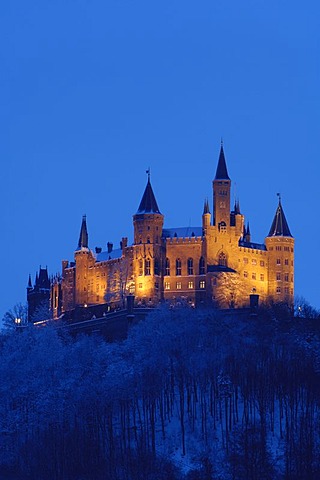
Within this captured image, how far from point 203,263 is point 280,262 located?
27.2 feet

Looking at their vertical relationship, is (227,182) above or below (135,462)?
above

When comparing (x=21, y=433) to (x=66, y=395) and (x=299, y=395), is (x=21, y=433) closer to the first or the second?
(x=66, y=395)

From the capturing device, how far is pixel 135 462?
12262 centimetres

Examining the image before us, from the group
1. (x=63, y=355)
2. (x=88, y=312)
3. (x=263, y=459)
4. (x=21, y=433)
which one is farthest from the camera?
(x=88, y=312)

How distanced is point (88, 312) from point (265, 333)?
2890 cm

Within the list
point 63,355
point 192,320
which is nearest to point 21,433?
point 63,355

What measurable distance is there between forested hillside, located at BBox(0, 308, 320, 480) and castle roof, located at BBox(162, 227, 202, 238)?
22.5 m

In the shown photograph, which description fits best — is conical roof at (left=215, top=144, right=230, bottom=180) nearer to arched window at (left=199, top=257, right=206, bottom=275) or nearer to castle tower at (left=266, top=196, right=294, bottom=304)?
castle tower at (left=266, top=196, right=294, bottom=304)

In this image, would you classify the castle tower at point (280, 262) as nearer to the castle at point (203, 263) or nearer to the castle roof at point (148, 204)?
the castle at point (203, 263)

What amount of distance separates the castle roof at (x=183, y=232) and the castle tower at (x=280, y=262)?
709cm

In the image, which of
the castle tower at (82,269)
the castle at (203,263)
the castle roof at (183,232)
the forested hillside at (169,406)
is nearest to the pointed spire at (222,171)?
the castle at (203,263)

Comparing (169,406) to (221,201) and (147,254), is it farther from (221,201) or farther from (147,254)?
(221,201)

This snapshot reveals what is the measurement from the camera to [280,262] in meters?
168

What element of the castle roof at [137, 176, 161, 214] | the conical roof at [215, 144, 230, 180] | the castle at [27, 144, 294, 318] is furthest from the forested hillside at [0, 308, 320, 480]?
the conical roof at [215, 144, 230, 180]
